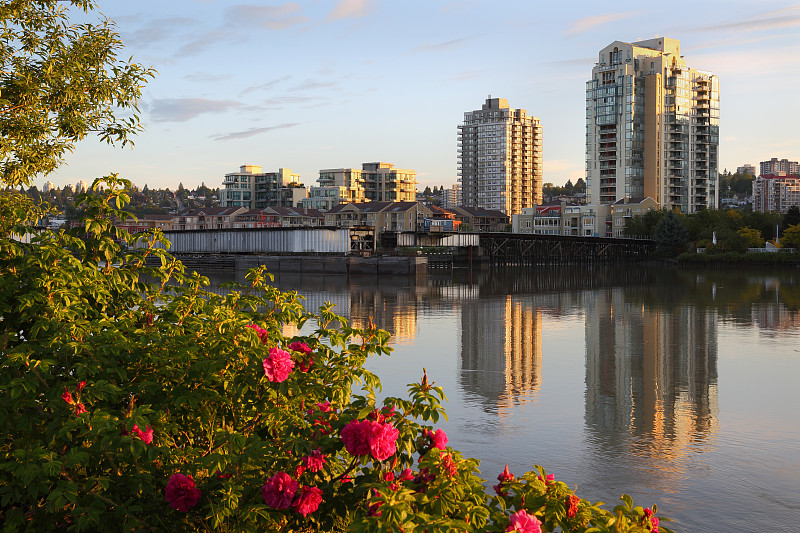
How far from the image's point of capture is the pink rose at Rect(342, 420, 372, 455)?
521 centimetres

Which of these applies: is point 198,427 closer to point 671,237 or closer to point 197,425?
point 197,425

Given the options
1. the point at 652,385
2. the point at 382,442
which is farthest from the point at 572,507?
the point at 652,385

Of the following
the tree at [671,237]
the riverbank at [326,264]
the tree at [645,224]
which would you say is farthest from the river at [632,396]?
the tree at [645,224]

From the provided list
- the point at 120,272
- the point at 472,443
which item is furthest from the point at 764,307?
the point at 120,272

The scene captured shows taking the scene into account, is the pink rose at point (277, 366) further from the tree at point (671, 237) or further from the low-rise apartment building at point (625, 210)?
the low-rise apartment building at point (625, 210)

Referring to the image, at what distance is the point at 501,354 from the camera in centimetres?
2452

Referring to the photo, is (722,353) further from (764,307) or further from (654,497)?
(764,307)

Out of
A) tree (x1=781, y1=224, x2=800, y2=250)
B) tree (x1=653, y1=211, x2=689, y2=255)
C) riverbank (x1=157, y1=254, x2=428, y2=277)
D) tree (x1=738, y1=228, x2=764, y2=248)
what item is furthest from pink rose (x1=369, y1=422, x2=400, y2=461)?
tree (x1=653, y1=211, x2=689, y2=255)

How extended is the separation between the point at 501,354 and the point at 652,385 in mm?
6116

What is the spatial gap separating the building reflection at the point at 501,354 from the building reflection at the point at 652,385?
5.35 ft

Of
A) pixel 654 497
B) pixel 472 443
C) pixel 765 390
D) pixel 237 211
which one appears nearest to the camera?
pixel 654 497

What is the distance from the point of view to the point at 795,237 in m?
106

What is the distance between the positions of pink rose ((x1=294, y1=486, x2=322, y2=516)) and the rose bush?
1cm

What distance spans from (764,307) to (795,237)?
2862 inches
